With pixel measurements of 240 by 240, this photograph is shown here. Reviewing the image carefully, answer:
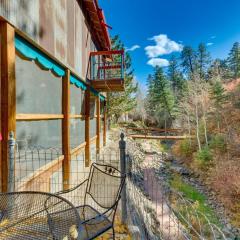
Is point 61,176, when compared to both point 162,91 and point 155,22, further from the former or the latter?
point 155,22

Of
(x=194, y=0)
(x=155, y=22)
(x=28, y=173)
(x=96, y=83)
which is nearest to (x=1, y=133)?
(x=28, y=173)

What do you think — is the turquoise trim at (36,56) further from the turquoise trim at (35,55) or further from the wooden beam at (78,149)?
the wooden beam at (78,149)

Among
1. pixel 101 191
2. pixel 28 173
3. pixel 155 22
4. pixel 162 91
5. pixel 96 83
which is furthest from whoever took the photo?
pixel 155 22

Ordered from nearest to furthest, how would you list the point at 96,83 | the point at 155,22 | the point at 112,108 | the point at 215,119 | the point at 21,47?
the point at 21,47
the point at 96,83
the point at 215,119
the point at 112,108
the point at 155,22

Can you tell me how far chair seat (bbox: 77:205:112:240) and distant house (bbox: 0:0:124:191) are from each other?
1.23m

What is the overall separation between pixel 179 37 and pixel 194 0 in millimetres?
14165

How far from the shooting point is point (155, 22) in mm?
29234

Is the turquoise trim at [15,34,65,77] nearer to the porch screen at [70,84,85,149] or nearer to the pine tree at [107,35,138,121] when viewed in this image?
the porch screen at [70,84,85,149]

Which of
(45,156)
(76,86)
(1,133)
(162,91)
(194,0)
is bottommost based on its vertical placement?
(45,156)

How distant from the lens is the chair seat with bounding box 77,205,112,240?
5.47 feet

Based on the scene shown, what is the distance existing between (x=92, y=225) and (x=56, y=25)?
12.6ft

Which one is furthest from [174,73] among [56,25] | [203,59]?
[56,25]

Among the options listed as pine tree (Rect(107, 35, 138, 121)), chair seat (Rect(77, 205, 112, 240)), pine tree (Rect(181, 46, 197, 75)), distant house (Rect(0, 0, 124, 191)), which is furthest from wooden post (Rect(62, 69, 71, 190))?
pine tree (Rect(181, 46, 197, 75))

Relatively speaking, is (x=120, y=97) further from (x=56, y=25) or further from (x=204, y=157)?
(x=56, y=25)
